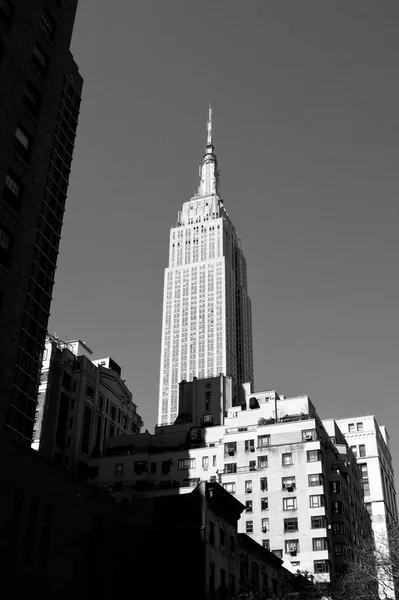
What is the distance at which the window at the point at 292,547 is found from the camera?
92375 mm

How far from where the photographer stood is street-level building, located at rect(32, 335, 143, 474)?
116 metres

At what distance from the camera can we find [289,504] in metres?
95.7

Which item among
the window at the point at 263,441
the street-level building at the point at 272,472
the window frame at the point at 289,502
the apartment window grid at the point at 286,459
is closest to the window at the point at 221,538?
the street-level building at the point at 272,472

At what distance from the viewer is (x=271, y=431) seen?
4023 inches

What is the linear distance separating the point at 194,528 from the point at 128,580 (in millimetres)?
8455

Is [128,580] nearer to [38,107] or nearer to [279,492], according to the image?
[38,107]

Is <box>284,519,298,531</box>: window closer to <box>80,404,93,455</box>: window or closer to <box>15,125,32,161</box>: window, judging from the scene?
<box>80,404,93,455</box>: window

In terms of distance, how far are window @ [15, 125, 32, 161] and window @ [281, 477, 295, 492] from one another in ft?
213

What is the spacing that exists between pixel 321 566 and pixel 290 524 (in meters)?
6.57

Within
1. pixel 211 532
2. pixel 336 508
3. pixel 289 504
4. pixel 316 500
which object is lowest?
pixel 211 532

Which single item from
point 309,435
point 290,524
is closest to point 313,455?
point 309,435

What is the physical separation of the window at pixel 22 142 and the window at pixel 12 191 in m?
1.98

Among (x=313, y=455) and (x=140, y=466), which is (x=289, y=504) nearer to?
(x=313, y=455)

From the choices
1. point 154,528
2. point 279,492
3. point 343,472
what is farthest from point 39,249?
point 343,472
